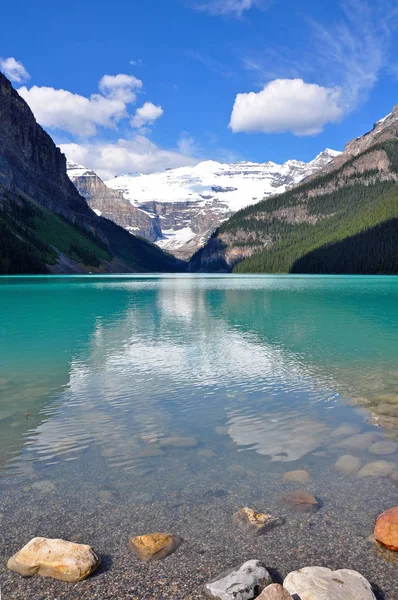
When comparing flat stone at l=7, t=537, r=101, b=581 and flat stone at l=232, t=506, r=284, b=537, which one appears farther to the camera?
flat stone at l=232, t=506, r=284, b=537

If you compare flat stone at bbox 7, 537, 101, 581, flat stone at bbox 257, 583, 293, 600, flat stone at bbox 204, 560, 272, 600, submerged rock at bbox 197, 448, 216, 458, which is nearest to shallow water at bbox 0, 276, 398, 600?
submerged rock at bbox 197, 448, 216, 458

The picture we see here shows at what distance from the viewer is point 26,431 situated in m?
12.5

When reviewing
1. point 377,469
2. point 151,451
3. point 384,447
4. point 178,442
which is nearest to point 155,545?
point 151,451

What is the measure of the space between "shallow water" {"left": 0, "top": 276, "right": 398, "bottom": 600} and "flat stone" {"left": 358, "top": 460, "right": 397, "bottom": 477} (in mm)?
227

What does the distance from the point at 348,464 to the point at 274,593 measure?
5343mm

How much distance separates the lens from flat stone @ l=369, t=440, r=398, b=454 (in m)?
11.0

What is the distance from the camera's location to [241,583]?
6086 millimetres

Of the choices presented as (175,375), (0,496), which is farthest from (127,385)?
(0,496)

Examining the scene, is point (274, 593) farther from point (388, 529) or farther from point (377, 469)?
point (377, 469)

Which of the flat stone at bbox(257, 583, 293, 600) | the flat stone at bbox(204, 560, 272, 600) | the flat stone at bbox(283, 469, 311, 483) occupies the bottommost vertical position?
the flat stone at bbox(283, 469, 311, 483)

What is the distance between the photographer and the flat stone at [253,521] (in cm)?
765

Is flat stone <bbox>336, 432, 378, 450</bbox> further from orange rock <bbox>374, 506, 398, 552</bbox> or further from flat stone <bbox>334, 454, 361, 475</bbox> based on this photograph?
orange rock <bbox>374, 506, 398, 552</bbox>

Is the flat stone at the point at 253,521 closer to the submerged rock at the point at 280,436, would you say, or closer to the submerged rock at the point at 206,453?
the submerged rock at the point at 280,436

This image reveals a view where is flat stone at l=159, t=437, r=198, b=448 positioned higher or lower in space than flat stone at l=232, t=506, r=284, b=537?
lower
